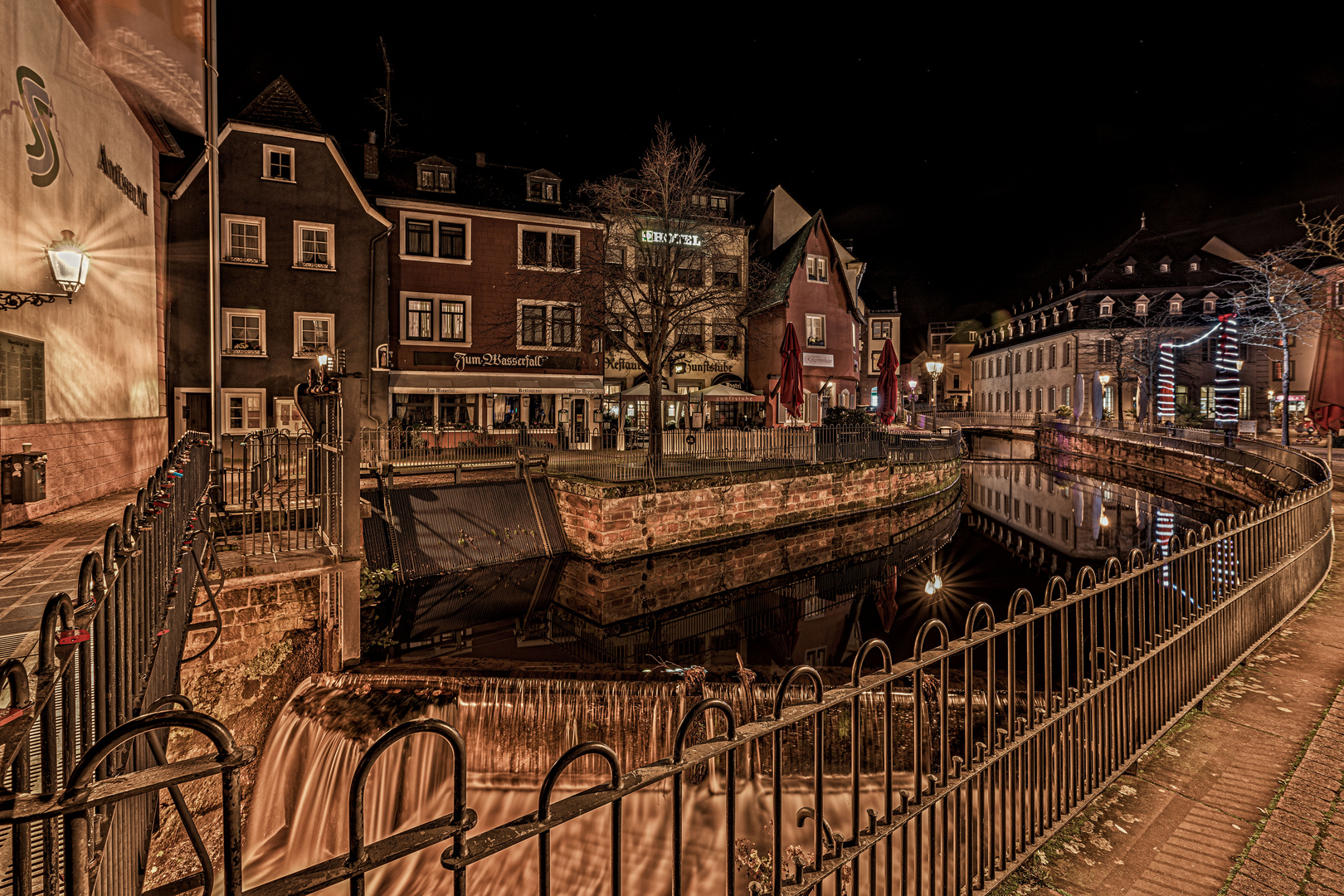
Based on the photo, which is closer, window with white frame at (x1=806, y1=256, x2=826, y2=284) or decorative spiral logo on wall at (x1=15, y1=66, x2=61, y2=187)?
decorative spiral logo on wall at (x1=15, y1=66, x2=61, y2=187)

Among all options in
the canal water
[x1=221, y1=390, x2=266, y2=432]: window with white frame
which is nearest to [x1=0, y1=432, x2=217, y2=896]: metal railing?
the canal water

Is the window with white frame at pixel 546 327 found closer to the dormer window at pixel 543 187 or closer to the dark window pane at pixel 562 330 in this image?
the dark window pane at pixel 562 330

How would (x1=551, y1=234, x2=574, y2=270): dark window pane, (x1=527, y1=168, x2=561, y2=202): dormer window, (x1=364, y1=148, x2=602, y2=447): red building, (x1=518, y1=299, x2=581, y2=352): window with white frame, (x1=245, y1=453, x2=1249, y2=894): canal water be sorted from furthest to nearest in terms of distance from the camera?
(x1=527, y1=168, x2=561, y2=202): dormer window
(x1=551, y1=234, x2=574, y2=270): dark window pane
(x1=518, y1=299, x2=581, y2=352): window with white frame
(x1=364, y1=148, x2=602, y2=447): red building
(x1=245, y1=453, x2=1249, y2=894): canal water

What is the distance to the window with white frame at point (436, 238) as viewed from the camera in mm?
24312

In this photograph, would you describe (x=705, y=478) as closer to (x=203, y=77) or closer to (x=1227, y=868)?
(x=203, y=77)

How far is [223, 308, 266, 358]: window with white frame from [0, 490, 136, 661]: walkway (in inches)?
572

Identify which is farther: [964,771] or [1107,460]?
[1107,460]

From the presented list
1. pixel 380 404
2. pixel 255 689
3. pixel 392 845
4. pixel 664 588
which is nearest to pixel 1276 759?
pixel 392 845

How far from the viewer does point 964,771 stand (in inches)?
118

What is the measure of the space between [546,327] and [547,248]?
10.4 ft

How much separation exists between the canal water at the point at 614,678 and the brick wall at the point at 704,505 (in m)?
0.56

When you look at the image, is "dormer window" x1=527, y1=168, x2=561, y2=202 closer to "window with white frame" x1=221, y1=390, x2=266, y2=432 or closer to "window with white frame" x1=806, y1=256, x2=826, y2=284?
"window with white frame" x1=221, y1=390, x2=266, y2=432

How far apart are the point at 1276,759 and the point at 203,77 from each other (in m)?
16.5

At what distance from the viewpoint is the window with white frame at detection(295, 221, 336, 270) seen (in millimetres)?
21891
